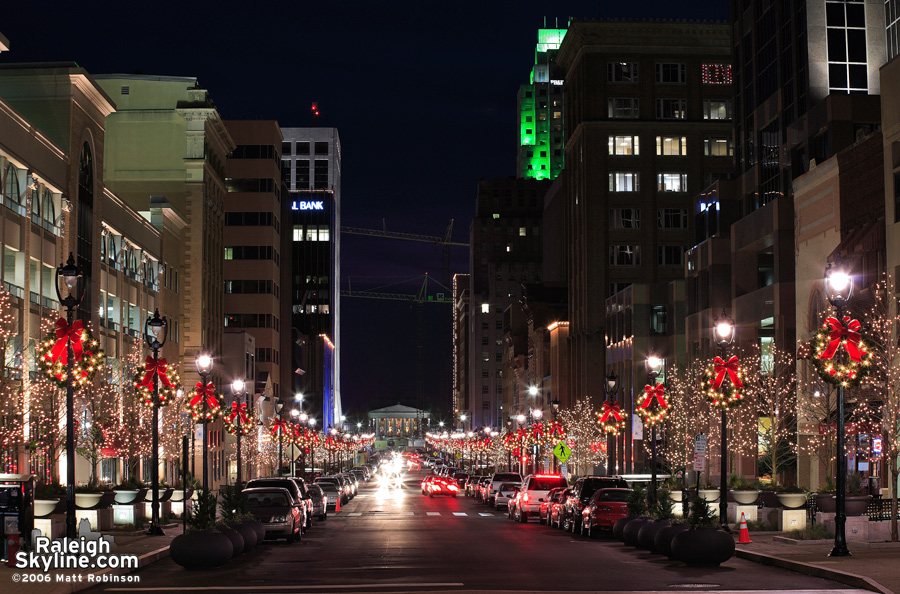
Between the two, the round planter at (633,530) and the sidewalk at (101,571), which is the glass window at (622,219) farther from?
the round planter at (633,530)

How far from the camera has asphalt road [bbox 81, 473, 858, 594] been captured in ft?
74.0

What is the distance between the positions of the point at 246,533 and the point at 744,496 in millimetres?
17172

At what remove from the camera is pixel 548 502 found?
48.4 metres

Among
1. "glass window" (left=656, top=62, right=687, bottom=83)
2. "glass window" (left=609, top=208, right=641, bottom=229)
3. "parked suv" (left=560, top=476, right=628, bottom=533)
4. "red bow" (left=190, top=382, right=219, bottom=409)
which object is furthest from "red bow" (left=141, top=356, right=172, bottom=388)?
"glass window" (left=656, top=62, right=687, bottom=83)

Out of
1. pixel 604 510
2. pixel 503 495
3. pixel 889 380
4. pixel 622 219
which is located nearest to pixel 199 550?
pixel 604 510

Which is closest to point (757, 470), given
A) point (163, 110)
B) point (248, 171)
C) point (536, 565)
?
point (536, 565)

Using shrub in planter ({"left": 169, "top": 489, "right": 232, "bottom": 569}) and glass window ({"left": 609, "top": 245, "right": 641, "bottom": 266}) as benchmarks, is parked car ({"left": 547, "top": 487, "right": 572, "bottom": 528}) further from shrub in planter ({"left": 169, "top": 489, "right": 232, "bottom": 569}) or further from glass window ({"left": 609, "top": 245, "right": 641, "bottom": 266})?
glass window ({"left": 609, "top": 245, "right": 641, "bottom": 266})

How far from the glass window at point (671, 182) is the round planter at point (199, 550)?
9557 cm

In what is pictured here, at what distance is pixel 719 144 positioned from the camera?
389ft

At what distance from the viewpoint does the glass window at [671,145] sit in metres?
118

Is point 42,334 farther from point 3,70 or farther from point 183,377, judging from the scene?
point 183,377

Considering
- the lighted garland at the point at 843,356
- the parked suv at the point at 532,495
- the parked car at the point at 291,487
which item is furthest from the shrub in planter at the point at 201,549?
the parked suv at the point at 532,495

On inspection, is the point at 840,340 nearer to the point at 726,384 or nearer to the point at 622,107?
the point at 726,384

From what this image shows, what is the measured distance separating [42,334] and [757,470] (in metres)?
38.3
